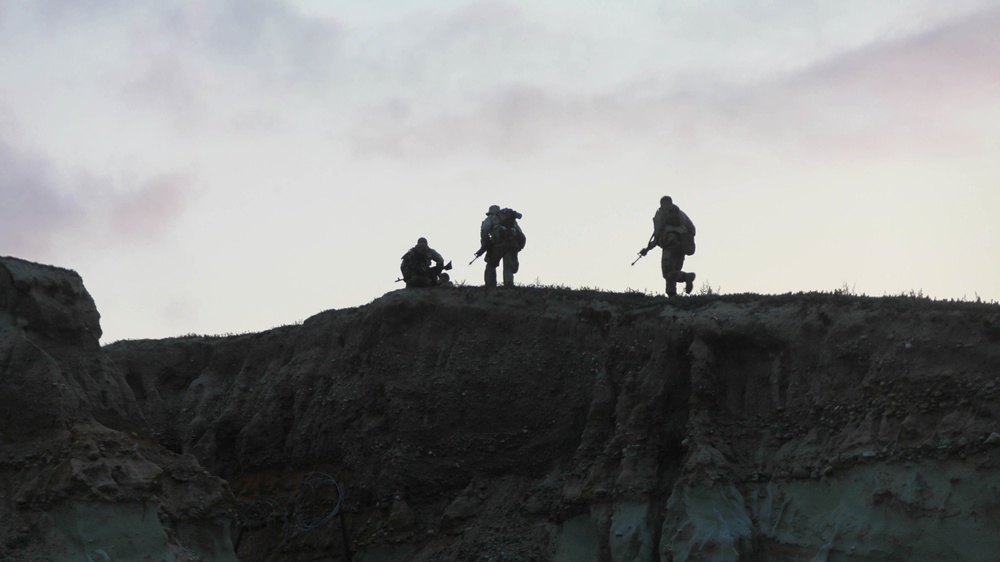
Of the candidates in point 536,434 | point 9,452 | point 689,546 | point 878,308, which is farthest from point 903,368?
point 9,452

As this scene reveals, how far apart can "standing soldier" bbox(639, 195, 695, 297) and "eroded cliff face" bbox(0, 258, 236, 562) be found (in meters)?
12.8

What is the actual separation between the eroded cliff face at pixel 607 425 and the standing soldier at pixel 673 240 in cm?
152

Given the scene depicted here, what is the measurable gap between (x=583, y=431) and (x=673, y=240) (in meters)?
6.12

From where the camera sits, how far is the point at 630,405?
45406 millimetres

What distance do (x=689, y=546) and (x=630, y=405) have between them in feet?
15.0

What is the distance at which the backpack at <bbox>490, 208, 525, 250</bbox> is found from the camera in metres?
51.9

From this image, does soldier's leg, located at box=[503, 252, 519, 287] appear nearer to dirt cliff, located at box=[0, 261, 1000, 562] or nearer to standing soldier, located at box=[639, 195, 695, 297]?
dirt cliff, located at box=[0, 261, 1000, 562]

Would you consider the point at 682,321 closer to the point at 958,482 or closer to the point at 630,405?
the point at 630,405

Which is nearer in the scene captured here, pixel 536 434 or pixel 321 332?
pixel 536 434

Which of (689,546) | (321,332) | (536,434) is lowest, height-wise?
(689,546)

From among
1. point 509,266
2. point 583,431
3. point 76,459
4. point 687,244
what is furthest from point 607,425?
point 76,459

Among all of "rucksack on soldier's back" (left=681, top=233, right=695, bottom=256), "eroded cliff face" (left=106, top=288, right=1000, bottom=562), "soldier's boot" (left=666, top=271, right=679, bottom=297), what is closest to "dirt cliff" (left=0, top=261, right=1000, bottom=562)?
"eroded cliff face" (left=106, top=288, right=1000, bottom=562)

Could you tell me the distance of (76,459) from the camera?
4156 cm

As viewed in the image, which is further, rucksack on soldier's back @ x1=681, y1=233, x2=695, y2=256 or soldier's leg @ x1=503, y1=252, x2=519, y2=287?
soldier's leg @ x1=503, y1=252, x2=519, y2=287
